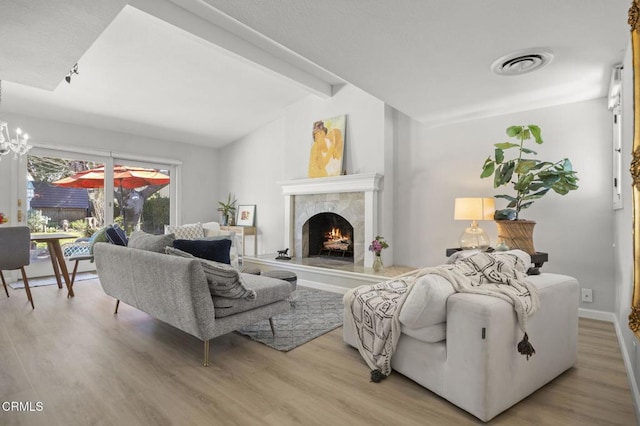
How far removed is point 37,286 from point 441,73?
18.5 feet

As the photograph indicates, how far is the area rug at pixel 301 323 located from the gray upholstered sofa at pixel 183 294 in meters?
0.23

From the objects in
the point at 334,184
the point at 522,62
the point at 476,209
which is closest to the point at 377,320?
the point at 476,209

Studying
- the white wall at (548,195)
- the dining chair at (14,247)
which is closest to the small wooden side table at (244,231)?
the white wall at (548,195)

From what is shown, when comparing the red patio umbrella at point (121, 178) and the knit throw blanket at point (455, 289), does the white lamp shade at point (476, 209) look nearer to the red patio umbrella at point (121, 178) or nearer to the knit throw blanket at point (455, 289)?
the knit throw blanket at point (455, 289)

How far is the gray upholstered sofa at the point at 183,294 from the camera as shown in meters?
2.16

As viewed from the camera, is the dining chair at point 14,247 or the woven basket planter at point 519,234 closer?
the woven basket planter at point 519,234

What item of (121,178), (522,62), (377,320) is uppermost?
(522,62)

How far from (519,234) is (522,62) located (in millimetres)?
1569

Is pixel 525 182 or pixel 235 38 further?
pixel 235 38

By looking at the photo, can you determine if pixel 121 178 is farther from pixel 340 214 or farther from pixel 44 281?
pixel 340 214

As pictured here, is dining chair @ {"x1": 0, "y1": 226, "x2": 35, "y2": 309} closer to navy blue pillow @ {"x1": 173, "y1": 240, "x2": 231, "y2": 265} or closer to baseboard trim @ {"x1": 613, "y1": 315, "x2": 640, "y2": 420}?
navy blue pillow @ {"x1": 173, "y1": 240, "x2": 231, "y2": 265}

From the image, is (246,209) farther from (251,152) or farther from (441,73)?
(441,73)

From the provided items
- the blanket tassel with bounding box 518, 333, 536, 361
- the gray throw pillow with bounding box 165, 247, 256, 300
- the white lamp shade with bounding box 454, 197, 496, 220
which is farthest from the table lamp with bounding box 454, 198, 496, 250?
the gray throw pillow with bounding box 165, 247, 256, 300

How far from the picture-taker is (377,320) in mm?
2172
